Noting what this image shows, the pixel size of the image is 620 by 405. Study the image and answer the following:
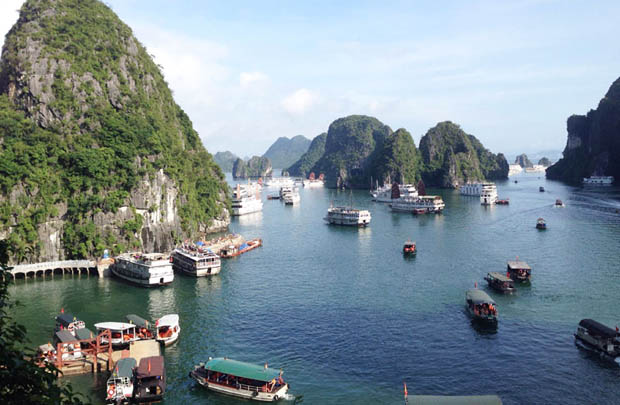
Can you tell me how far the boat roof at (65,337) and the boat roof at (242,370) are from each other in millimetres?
16447

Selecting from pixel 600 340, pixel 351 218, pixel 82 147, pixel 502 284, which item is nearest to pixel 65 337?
pixel 82 147

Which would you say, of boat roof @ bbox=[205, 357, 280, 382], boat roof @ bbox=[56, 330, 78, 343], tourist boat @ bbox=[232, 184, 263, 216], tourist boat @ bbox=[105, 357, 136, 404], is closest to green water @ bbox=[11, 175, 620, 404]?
tourist boat @ bbox=[105, 357, 136, 404]

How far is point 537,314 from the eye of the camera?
61.7m

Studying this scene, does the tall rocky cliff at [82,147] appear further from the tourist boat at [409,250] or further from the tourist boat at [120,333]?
the tourist boat at [409,250]

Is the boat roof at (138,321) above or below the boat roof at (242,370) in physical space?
above

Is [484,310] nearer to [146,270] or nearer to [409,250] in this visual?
[409,250]

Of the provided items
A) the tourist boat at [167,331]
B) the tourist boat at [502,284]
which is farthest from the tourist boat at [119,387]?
the tourist boat at [502,284]

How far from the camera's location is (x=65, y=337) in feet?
167

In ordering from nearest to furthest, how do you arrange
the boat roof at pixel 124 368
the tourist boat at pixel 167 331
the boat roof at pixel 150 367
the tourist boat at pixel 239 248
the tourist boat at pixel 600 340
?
the boat roof at pixel 150 367 → the boat roof at pixel 124 368 → the tourist boat at pixel 600 340 → the tourist boat at pixel 167 331 → the tourist boat at pixel 239 248

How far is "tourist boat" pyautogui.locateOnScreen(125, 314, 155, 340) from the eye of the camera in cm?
5528

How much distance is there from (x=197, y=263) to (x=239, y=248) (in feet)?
77.1

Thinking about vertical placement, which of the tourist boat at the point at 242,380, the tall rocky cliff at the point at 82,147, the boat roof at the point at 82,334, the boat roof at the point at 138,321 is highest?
the tall rocky cliff at the point at 82,147

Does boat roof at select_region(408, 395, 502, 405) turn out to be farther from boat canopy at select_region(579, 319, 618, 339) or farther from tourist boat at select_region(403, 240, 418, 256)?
tourist boat at select_region(403, 240, 418, 256)

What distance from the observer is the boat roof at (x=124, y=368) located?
4303 centimetres
